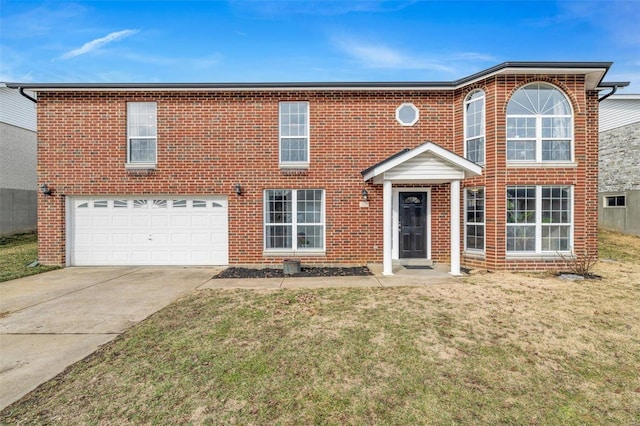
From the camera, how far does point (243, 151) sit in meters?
9.88

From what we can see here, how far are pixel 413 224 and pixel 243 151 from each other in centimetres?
610

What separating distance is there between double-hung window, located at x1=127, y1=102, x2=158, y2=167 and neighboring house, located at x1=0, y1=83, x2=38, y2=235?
11.2 m

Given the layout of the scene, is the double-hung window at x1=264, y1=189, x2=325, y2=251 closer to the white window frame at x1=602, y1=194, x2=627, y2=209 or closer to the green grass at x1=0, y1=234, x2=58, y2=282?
the green grass at x1=0, y1=234, x2=58, y2=282

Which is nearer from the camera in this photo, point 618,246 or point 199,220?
point 199,220

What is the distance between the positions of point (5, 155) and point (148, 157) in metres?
12.0

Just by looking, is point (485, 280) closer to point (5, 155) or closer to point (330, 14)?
point (330, 14)

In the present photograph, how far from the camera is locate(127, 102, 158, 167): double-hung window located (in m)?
9.92

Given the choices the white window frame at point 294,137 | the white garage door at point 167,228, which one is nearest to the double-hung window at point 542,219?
the white window frame at point 294,137

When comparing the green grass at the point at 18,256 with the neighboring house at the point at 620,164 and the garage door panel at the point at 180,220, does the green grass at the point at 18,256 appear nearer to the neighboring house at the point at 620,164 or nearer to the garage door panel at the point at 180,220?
the garage door panel at the point at 180,220

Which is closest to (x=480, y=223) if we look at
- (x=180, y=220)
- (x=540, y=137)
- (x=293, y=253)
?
(x=540, y=137)

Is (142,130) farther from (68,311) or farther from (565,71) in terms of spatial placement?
(565,71)

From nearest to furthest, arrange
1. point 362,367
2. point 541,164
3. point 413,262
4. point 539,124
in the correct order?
point 362,367, point 541,164, point 539,124, point 413,262

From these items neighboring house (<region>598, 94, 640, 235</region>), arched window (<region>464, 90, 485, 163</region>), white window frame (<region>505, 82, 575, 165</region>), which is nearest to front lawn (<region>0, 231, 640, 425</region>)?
white window frame (<region>505, 82, 575, 165</region>)

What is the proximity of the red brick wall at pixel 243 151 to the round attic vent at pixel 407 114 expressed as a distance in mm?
164
